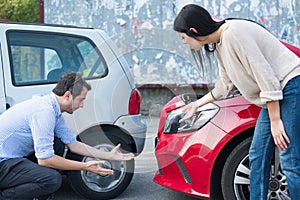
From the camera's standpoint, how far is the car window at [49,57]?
4441mm

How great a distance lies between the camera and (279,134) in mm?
2891

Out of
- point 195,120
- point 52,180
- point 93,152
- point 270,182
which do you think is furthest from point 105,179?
point 270,182

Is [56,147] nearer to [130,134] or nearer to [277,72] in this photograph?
[130,134]

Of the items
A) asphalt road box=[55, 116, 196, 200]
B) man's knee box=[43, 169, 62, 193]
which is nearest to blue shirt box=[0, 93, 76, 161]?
man's knee box=[43, 169, 62, 193]

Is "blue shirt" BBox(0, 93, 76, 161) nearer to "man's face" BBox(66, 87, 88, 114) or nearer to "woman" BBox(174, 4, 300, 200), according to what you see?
"man's face" BBox(66, 87, 88, 114)

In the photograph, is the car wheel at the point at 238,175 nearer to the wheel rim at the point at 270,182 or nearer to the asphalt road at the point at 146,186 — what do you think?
the wheel rim at the point at 270,182

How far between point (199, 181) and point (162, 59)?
564cm

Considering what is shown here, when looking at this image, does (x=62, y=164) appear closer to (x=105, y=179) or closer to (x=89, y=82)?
(x=105, y=179)

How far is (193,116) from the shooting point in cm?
382

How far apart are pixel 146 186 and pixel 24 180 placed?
1.63 m

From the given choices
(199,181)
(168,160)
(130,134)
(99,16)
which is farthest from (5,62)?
(99,16)

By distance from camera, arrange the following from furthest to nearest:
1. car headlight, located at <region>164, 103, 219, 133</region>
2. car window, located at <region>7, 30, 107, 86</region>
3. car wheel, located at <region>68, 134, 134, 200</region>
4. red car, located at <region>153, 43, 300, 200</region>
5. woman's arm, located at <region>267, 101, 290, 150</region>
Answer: car window, located at <region>7, 30, 107, 86</region>
car wheel, located at <region>68, 134, 134, 200</region>
car headlight, located at <region>164, 103, 219, 133</region>
red car, located at <region>153, 43, 300, 200</region>
woman's arm, located at <region>267, 101, 290, 150</region>

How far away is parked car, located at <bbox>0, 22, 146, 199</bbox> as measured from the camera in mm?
4348


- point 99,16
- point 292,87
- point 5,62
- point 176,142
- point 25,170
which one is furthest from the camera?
point 99,16
